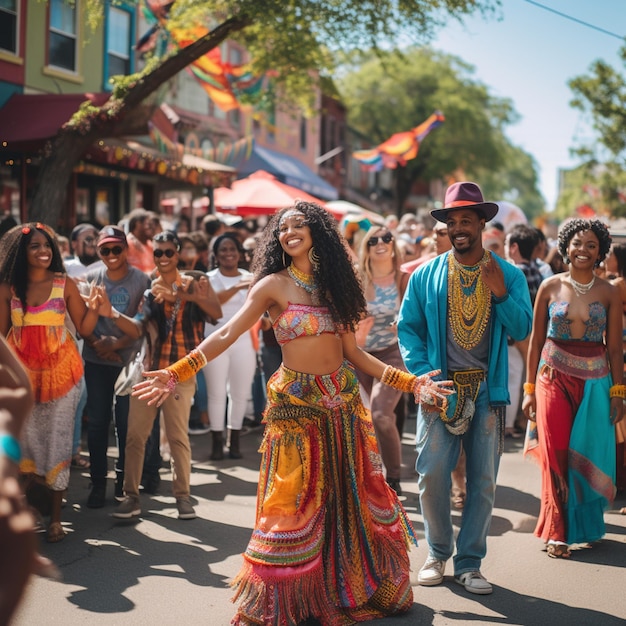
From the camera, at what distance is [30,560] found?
6.45 feet

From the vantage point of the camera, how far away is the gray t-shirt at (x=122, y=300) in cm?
693

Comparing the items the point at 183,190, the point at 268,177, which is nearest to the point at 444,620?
the point at 268,177

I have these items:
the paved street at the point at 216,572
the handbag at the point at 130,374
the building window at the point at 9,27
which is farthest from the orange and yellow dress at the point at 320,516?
the building window at the point at 9,27

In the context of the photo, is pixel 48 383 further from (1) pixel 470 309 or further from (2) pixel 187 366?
(1) pixel 470 309

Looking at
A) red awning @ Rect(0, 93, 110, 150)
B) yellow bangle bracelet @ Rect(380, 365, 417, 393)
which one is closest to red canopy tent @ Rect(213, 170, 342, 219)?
red awning @ Rect(0, 93, 110, 150)

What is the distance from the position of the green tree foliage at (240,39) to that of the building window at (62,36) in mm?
3379

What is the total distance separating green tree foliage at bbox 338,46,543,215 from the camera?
4694 centimetres

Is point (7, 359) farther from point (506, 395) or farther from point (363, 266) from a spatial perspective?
point (363, 266)

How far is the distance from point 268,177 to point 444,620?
14.7 m

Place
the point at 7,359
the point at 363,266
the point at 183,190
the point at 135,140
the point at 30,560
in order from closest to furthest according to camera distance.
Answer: the point at 30,560 → the point at 7,359 → the point at 363,266 → the point at 135,140 → the point at 183,190

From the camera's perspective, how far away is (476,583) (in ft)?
16.3

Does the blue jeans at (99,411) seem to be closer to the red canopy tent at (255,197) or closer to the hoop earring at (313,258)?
the hoop earring at (313,258)

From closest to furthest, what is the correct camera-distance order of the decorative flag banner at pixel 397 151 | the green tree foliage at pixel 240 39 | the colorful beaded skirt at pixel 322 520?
the colorful beaded skirt at pixel 322 520, the green tree foliage at pixel 240 39, the decorative flag banner at pixel 397 151

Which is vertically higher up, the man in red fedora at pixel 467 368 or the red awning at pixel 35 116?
the red awning at pixel 35 116
